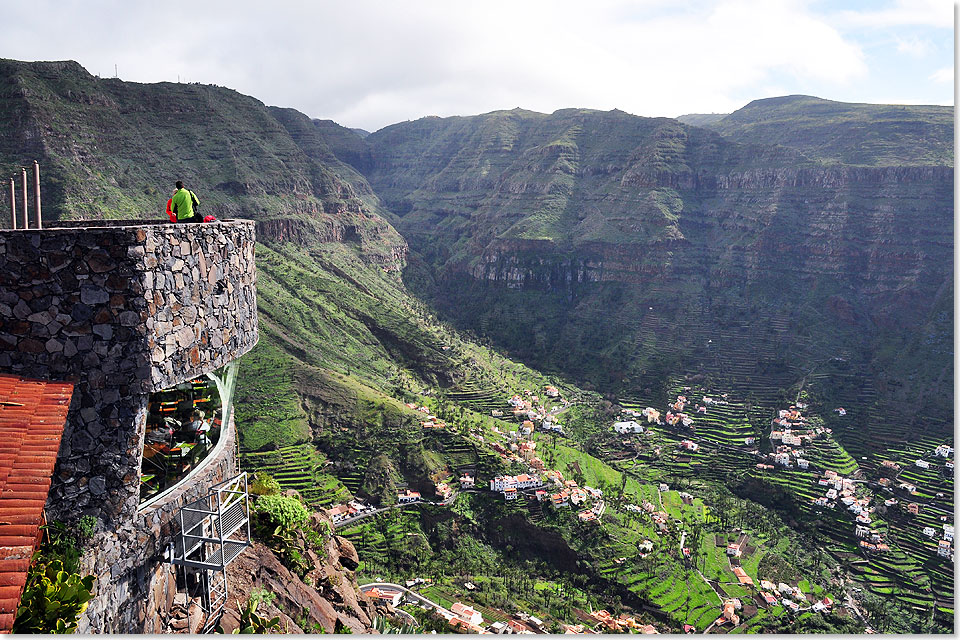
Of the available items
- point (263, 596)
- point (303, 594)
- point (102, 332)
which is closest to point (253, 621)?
point (263, 596)

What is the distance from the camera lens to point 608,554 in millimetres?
39312

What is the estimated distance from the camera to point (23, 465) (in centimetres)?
514

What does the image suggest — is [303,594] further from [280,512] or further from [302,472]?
[302,472]

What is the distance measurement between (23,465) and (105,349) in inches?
53.8

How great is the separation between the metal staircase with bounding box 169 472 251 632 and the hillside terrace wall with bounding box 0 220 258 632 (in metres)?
0.48

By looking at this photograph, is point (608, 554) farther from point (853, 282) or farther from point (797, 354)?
point (853, 282)

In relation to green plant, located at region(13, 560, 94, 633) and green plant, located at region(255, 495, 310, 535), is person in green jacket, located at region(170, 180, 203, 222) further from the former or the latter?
green plant, located at region(255, 495, 310, 535)

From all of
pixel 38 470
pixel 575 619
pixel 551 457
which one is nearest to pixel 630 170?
pixel 551 457

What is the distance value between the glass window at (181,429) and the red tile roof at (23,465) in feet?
3.84

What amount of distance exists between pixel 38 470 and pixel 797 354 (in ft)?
258

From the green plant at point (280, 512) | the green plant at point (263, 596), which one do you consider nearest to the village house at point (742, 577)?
the green plant at point (280, 512)

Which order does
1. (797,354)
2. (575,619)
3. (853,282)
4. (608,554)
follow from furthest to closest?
(853,282)
(797,354)
(608,554)
(575,619)

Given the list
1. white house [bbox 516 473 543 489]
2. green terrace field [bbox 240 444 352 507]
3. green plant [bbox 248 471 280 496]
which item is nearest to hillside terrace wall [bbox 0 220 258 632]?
green plant [bbox 248 471 280 496]

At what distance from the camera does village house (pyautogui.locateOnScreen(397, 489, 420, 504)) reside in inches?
1688
